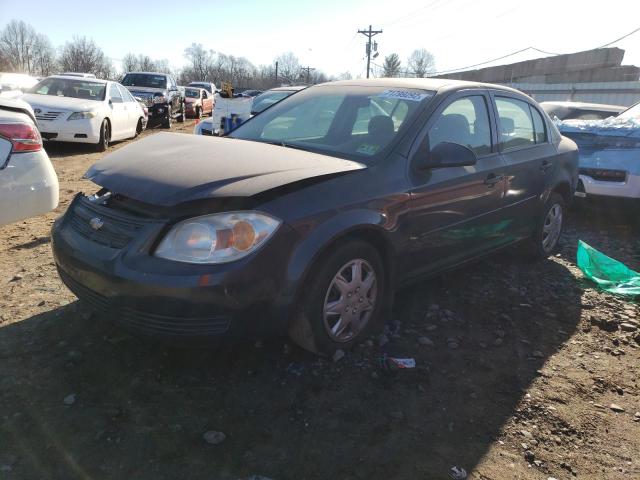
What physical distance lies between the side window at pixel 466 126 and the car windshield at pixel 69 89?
375 inches

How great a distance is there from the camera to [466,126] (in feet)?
12.6

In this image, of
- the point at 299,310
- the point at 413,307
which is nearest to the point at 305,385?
the point at 299,310

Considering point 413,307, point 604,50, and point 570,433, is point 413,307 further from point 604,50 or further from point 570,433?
point 604,50

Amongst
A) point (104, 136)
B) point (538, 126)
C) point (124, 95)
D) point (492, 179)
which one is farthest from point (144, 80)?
point (492, 179)

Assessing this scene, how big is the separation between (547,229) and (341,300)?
306 cm

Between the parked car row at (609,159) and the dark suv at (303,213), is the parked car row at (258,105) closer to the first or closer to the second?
the parked car row at (609,159)

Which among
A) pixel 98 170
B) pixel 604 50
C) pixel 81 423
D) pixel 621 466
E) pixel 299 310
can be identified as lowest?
pixel 621 466

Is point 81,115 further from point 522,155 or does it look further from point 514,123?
point 522,155

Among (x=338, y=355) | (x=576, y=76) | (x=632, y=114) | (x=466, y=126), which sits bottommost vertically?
(x=338, y=355)

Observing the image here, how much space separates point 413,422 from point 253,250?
3.84 ft

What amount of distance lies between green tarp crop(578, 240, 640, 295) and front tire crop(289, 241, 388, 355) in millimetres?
2482

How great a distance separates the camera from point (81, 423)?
2.41m

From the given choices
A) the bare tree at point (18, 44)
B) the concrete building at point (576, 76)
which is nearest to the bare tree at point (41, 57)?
the bare tree at point (18, 44)

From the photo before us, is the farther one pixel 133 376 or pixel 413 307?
pixel 413 307
